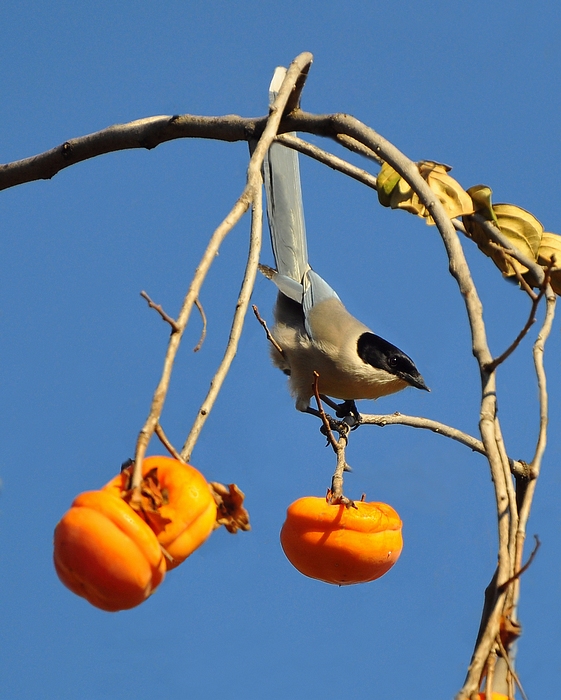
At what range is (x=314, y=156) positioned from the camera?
106 inches

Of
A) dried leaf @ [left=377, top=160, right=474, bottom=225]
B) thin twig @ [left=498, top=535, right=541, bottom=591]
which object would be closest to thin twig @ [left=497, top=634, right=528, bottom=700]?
thin twig @ [left=498, top=535, right=541, bottom=591]

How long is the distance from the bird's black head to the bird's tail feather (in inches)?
23.4

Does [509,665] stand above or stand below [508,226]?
→ below

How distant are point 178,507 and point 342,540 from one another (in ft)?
2.97

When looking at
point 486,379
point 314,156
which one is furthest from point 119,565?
point 314,156

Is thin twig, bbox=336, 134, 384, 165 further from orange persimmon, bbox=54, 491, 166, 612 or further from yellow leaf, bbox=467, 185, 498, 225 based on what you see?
orange persimmon, bbox=54, 491, 166, 612

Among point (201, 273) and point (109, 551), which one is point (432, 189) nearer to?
point (201, 273)

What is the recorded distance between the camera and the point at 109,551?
125 cm

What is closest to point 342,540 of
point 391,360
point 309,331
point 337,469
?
point 337,469

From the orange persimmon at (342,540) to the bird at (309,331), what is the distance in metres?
1.63

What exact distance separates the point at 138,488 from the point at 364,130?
48.1 inches

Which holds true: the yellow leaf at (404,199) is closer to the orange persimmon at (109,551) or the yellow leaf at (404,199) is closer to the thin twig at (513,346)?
the thin twig at (513,346)

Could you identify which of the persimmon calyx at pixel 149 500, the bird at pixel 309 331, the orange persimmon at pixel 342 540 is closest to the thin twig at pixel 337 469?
the orange persimmon at pixel 342 540

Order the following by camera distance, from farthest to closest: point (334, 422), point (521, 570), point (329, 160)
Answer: point (334, 422)
point (329, 160)
point (521, 570)
